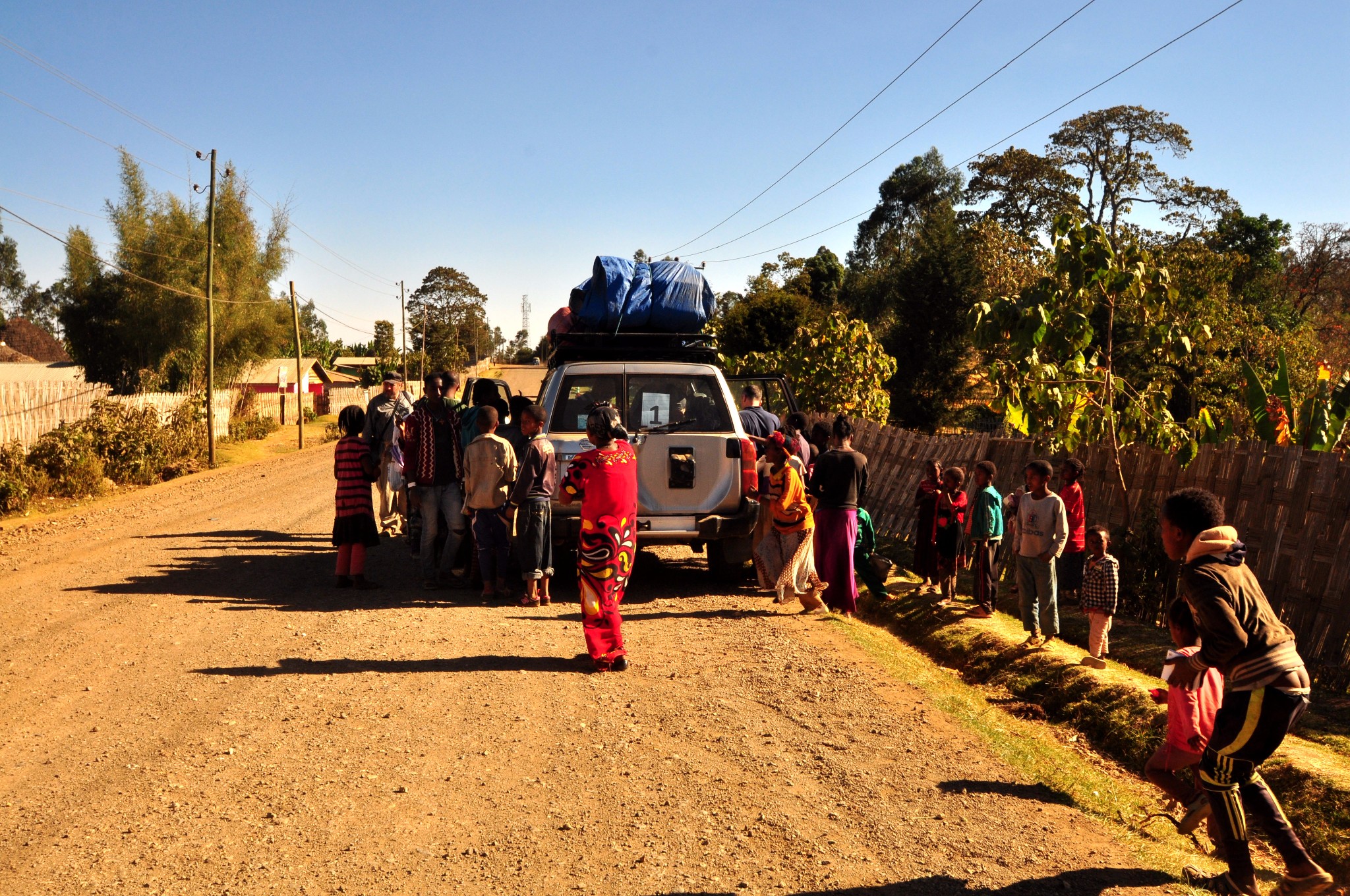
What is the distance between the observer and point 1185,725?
4.20 m

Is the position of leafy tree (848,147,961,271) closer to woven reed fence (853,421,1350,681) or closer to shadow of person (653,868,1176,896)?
woven reed fence (853,421,1350,681)

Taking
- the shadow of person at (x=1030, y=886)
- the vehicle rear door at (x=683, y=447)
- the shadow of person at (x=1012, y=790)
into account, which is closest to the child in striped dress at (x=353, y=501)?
the vehicle rear door at (x=683, y=447)

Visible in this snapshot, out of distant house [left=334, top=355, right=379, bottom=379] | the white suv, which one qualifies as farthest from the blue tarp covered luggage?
distant house [left=334, top=355, right=379, bottom=379]

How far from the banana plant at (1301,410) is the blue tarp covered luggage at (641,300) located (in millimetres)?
5559

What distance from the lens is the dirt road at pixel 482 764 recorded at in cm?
409

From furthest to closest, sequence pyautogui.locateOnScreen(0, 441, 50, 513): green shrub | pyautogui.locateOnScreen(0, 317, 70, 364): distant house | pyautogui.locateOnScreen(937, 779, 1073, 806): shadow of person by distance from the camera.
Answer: pyautogui.locateOnScreen(0, 317, 70, 364): distant house → pyautogui.locateOnScreen(0, 441, 50, 513): green shrub → pyautogui.locateOnScreen(937, 779, 1073, 806): shadow of person

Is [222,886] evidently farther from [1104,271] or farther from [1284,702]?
[1104,271]

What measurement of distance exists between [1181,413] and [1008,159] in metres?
22.0

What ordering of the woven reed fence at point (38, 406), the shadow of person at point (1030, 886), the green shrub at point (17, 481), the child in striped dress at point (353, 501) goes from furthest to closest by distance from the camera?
1. the woven reed fence at point (38, 406)
2. the green shrub at point (17, 481)
3. the child in striped dress at point (353, 501)
4. the shadow of person at point (1030, 886)

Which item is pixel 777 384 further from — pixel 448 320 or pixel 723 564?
pixel 448 320

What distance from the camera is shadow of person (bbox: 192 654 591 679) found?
272 inches

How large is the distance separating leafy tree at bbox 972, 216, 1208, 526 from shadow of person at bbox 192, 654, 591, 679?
5545mm

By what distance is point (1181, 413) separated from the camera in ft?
105

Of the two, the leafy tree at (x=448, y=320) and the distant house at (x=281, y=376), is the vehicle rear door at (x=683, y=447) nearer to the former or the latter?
the distant house at (x=281, y=376)
